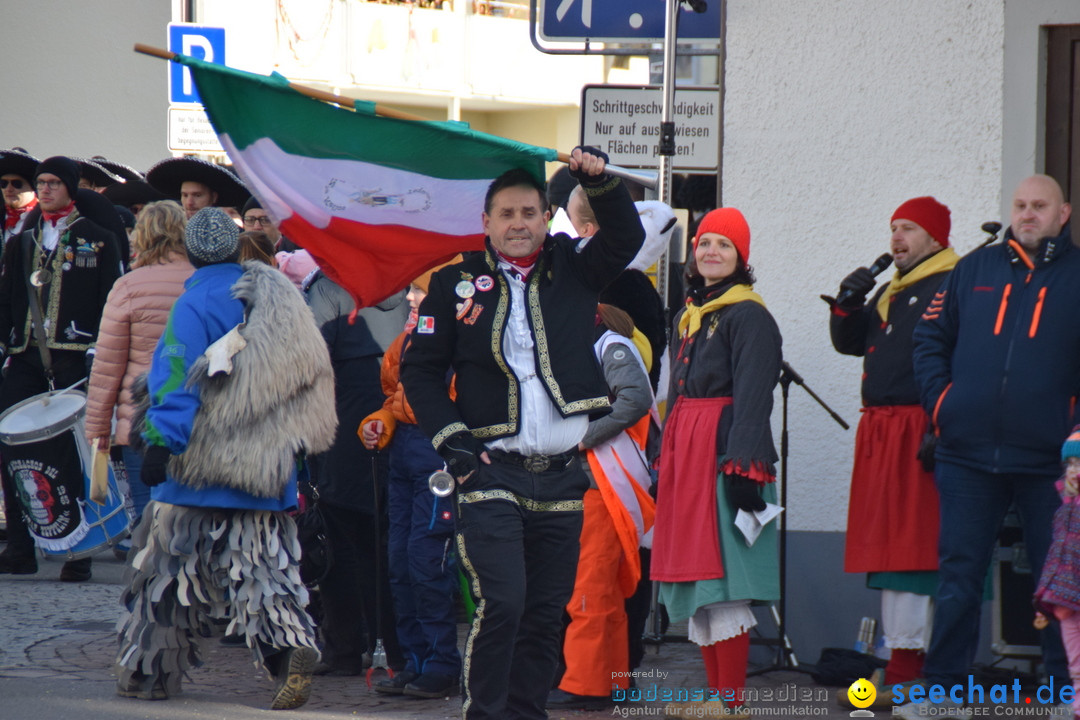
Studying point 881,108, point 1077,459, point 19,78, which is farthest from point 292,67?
point 1077,459

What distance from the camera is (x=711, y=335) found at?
6.06 metres

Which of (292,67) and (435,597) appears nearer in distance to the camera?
(435,597)

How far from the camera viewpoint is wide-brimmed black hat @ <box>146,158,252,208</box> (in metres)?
8.30

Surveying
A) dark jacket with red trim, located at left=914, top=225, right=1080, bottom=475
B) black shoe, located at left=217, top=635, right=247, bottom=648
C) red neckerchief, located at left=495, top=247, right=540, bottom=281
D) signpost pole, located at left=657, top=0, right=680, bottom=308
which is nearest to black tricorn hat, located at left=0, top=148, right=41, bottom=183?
black shoe, located at left=217, top=635, right=247, bottom=648

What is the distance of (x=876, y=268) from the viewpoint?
22.3ft

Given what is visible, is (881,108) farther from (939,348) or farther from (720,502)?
(720,502)

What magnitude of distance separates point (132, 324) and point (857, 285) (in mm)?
3551

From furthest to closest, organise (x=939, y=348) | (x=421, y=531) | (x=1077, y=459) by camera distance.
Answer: (x=421, y=531) → (x=939, y=348) → (x=1077, y=459)

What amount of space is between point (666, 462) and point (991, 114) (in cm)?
232

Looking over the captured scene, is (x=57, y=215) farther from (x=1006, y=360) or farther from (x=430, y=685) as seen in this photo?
(x=1006, y=360)

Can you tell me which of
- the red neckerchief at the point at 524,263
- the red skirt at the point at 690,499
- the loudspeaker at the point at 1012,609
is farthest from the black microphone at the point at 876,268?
the red neckerchief at the point at 524,263

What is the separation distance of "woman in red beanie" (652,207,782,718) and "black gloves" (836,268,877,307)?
0.50 m

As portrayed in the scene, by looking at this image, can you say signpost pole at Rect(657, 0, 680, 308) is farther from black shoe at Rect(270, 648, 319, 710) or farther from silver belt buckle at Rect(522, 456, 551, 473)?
black shoe at Rect(270, 648, 319, 710)

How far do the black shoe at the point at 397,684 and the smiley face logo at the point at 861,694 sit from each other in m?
1.87
